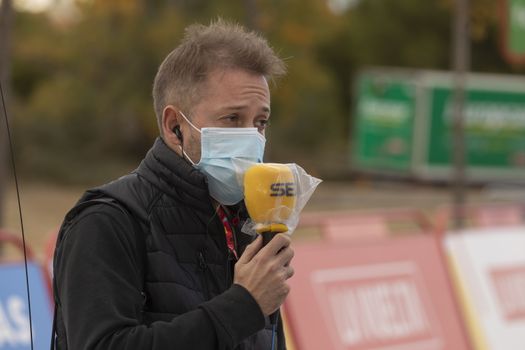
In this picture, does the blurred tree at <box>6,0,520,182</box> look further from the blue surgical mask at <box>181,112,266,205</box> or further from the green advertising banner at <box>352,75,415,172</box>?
the blue surgical mask at <box>181,112,266,205</box>

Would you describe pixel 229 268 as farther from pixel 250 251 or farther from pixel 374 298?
pixel 374 298

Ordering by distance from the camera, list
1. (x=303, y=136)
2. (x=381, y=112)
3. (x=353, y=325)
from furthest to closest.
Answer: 1. (x=303, y=136)
2. (x=381, y=112)
3. (x=353, y=325)

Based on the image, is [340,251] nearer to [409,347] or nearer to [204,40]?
[409,347]

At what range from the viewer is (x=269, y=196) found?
2283 millimetres

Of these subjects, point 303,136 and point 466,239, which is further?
point 303,136

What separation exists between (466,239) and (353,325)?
6.29 ft

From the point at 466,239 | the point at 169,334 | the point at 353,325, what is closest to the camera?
the point at 169,334

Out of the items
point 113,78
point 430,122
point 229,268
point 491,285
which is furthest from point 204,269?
point 113,78

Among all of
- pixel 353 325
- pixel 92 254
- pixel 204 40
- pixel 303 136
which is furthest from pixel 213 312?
pixel 303 136

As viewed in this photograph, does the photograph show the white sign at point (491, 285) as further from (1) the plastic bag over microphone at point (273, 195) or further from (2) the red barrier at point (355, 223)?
(1) the plastic bag over microphone at point (273, 195)

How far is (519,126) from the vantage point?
26641mm

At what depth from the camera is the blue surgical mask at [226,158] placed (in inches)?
93.9

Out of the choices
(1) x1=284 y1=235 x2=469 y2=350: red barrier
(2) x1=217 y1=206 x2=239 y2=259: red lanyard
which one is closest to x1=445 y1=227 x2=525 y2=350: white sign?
(1) x1=284 y1=235 x2=469 y2=350: red barrier

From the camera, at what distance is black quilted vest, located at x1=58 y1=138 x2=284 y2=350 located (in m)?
2.29
